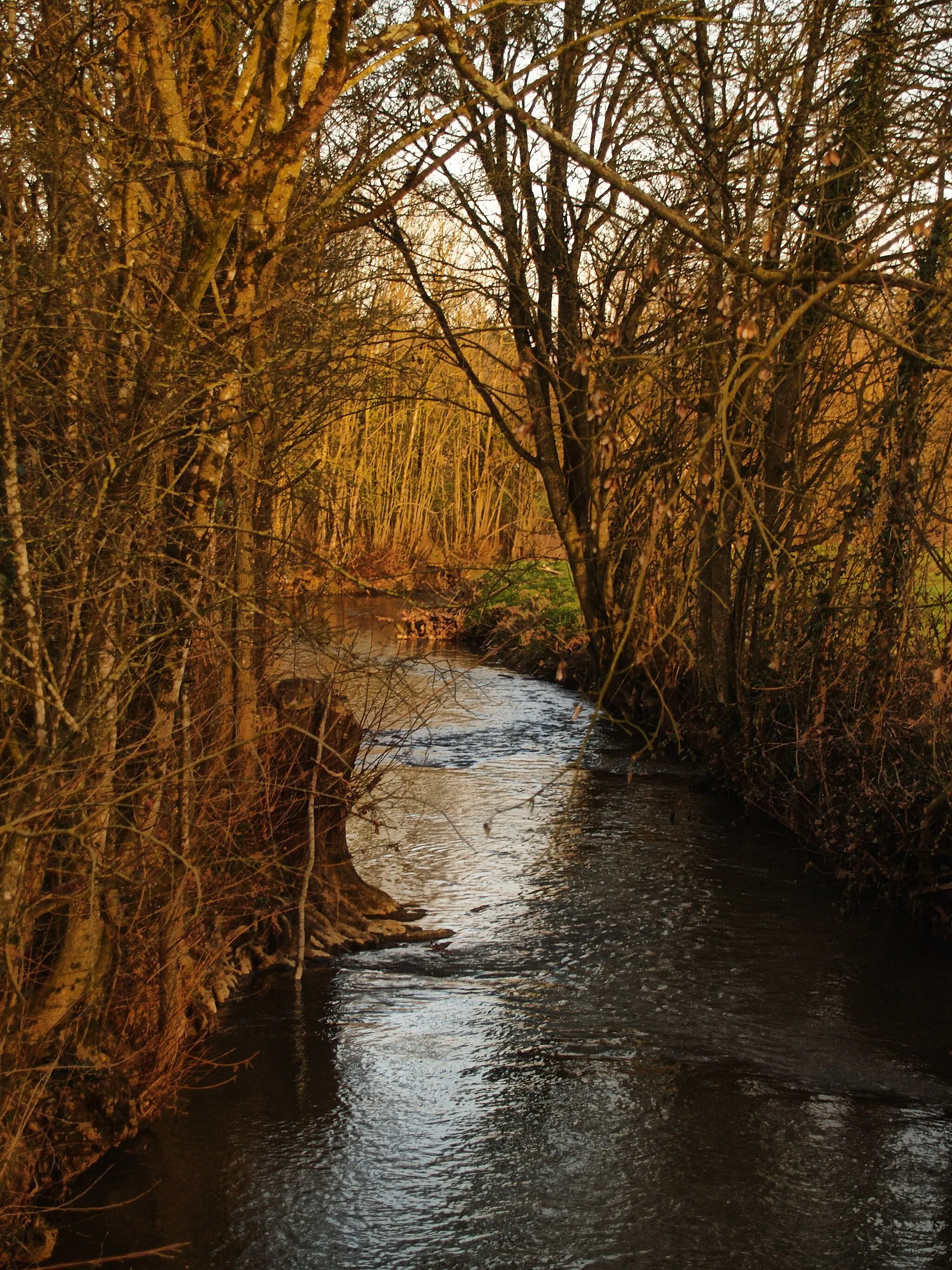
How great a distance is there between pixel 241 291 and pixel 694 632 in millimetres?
6287

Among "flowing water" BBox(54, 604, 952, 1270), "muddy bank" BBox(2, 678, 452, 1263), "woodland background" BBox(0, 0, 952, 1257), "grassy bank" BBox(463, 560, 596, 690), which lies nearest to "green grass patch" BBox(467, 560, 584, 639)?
"grassy bank" BBox(463, 560, 596, 690)

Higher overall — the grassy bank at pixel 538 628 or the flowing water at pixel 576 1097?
the grassy bank at pixel 538 628

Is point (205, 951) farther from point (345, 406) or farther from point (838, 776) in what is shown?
point (838, 776)

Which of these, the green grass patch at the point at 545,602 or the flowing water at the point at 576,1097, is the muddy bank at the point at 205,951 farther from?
the green grass patch at the point at 545,602

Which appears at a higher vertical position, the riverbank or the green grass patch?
the green grass patch

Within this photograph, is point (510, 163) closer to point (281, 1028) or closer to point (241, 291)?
point (241, 291)

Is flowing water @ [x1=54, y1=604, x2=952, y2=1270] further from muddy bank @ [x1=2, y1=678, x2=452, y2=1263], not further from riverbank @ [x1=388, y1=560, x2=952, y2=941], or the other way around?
riverbank @ [x1=388, y1=560, x2=952, y2=941]

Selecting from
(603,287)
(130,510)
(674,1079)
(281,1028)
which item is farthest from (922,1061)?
(603,287)

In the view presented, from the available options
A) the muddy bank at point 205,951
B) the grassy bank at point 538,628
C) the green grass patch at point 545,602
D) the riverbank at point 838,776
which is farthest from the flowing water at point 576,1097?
the green grass patch at point 545,602

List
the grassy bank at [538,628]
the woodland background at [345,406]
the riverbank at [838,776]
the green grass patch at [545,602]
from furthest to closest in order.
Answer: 1. the green grass patch at [545,602]
2. the grassy bank at [538,628]
3. the riverbank at [838,776]
4. the woodland background at [345,406]

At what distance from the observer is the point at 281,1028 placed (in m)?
5.86

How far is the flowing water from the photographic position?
436 centimetres

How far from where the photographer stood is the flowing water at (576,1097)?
14.3 ft

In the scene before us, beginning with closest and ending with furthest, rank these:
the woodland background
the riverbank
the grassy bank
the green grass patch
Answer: the woodland background < the riverbank < the grassy bank < the green grass patch
